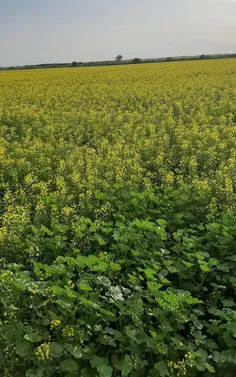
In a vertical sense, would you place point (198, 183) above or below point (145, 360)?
above

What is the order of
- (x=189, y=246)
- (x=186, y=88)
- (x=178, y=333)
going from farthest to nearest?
(x=186, y=88) → (x=189, y=246) → (x=178, y=333)

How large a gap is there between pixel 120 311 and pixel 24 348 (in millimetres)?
833

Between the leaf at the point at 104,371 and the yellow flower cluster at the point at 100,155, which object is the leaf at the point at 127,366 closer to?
the leaf at the point at 104,371

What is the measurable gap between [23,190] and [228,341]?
407cm

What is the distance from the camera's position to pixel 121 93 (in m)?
17.7

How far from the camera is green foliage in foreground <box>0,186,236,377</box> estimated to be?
2977mm

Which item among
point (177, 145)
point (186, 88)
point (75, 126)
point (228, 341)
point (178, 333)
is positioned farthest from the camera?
point (186, 88)

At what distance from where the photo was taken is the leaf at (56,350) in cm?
283

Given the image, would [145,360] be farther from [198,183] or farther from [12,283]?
[198,183]

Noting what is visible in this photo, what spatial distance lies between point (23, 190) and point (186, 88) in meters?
14.6

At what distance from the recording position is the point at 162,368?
2930mm

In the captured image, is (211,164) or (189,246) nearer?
(189,246)

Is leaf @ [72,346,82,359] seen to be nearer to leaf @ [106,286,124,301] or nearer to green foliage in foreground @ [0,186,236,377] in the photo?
green foliage in foreground @ [0,186,236,377]

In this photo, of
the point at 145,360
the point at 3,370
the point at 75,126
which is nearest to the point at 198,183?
the point at 145,360
